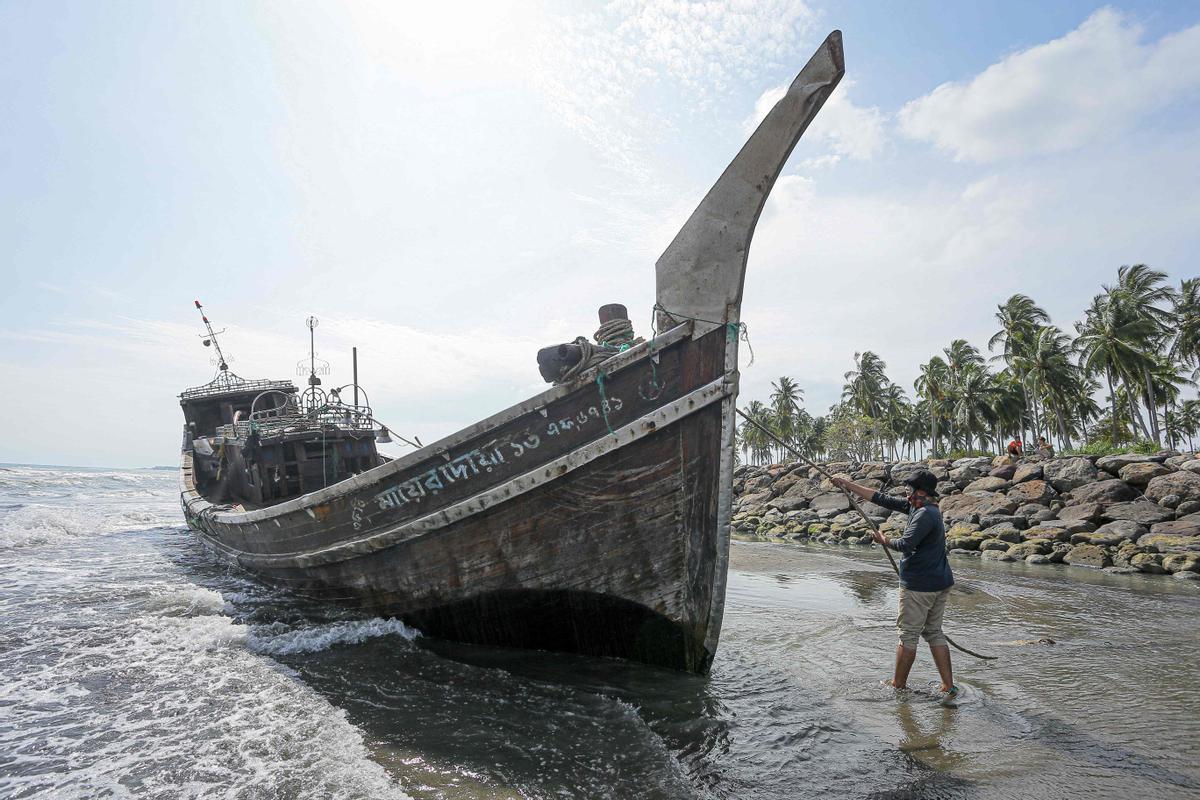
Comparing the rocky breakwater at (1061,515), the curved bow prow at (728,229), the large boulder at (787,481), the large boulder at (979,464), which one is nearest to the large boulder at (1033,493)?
the rocky breakwater at (1061,515)

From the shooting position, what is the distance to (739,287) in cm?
474

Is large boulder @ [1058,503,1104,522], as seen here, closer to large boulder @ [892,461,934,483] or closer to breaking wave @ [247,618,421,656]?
large boulder @ [892,461,934,483]

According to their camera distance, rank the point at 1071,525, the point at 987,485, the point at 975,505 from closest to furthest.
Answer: the point at 1071,525 < the point at 975,505 < the point at 987,485

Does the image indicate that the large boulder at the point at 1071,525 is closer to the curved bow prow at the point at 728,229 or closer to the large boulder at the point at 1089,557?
the large boulder at the point at 1089,557

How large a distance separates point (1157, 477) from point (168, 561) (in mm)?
22381

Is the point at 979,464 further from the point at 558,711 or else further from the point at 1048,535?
the point at 558,711

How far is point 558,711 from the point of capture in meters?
4.32

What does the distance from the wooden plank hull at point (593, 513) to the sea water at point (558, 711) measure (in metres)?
0.42

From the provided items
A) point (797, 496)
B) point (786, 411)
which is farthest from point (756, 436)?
point (797, 496)

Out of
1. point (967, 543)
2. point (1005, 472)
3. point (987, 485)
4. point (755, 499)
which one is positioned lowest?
point (967, 543)

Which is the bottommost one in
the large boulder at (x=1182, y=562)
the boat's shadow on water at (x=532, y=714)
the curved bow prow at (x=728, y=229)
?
the large boulder at (x=1182, y=562)

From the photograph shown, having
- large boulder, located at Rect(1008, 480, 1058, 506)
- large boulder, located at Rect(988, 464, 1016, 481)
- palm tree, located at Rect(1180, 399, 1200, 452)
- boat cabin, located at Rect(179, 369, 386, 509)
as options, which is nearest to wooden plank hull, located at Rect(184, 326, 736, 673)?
boat cabin, located at Rect(179, 369, 386, 509)

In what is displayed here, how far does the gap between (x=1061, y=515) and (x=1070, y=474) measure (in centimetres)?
241

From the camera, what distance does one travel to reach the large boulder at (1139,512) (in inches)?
545
